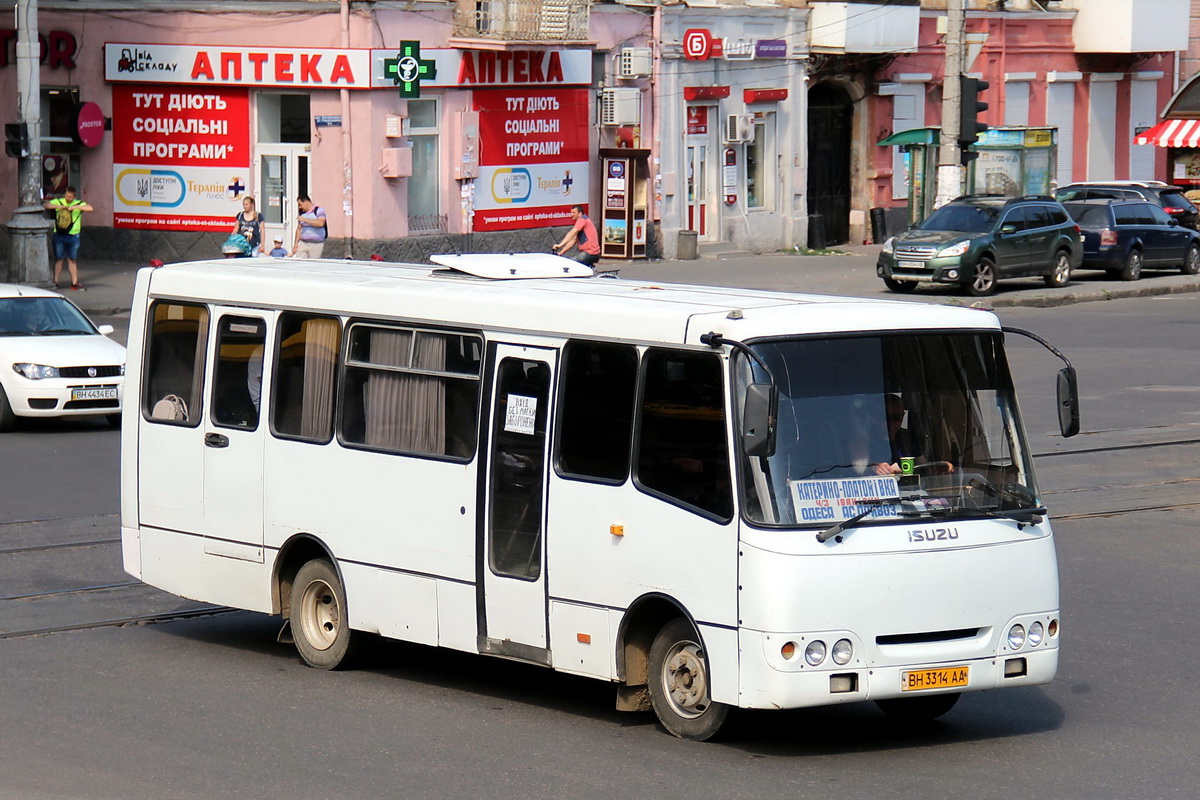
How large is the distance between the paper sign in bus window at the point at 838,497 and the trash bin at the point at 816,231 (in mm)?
35696

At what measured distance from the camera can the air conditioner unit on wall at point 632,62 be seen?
38031 mm

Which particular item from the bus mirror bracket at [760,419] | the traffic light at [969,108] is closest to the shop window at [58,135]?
the traffic light at [969,108]

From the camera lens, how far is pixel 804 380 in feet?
25.6

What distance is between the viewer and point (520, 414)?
8727mm

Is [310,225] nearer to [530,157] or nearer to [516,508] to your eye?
[530,157]

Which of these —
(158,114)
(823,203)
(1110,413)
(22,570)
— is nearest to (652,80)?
(823,203)

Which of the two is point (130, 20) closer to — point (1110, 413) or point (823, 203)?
point (823, 203)

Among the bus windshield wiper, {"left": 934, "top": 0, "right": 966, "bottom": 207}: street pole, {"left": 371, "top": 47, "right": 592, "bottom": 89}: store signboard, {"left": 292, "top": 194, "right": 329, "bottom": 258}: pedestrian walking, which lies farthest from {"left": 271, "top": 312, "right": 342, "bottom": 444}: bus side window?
{"left": 371, "top": 47, "right": 592, "bottom": 89}: store signboard

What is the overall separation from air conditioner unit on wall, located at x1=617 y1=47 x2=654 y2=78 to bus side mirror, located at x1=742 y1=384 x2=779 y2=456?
31.4 m

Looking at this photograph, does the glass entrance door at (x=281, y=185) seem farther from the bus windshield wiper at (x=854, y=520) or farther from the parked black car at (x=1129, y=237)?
the bus windshield wiper at (x=854, y=520)

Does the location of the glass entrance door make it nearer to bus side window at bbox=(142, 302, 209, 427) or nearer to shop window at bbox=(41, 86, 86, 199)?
shop window at bbox=(41, 86, 86, 199)

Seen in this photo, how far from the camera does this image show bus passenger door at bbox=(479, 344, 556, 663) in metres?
8.57

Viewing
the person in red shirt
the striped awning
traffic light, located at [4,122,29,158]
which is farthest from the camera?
the striped awning

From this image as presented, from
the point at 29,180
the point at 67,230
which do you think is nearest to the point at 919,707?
the point at 29,180
